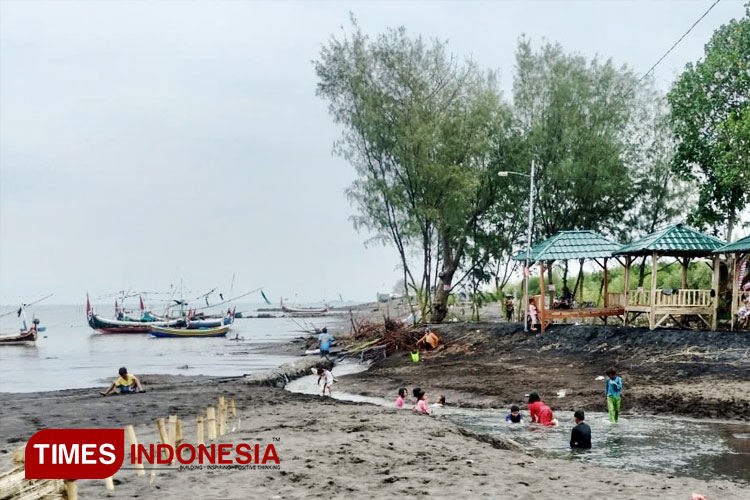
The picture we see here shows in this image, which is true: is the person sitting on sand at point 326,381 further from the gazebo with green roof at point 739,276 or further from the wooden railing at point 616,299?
the gazebo with green roof at point 739,276

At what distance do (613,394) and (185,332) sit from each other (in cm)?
5591

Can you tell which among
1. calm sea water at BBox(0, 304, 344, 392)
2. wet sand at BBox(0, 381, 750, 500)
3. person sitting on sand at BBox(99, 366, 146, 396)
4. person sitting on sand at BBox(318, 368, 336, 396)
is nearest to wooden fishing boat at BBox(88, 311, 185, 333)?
calm sea water at BBox(0, 304, 344, 392)

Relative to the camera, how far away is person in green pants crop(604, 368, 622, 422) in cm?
1747

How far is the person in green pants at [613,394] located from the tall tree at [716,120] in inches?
579

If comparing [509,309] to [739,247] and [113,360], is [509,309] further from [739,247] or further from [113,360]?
[113,360]

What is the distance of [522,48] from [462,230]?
34.6 feet

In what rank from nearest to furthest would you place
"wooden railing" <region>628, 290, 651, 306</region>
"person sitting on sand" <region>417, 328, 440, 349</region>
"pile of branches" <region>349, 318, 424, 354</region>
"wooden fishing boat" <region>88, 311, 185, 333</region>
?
"wooden railing" <region>628, 290, 651, 306</region>, "person sitting on sand" <region>417, 328, 440, 349</region>, "pile of branches" <region>349, 318, 424, 354</region>, "wooden fishing boat" <region>88, 311, 185, 333</region>

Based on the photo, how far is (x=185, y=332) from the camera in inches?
2692

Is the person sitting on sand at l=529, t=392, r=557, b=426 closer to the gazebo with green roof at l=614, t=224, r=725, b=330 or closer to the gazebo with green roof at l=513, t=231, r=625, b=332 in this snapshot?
the gazebo with green roof at l=614, t=224, r=725, b=330

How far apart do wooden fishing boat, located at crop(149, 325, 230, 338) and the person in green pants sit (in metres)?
55.2

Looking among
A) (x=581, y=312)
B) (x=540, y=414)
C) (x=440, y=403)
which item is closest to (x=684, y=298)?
(x=581, y=312)

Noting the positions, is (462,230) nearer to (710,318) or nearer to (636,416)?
(710,318)

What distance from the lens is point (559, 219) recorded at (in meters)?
40.9

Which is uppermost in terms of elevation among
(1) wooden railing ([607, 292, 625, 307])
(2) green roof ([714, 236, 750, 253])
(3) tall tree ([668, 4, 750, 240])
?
(3) tall tree ([668, 4, 750, 240])
